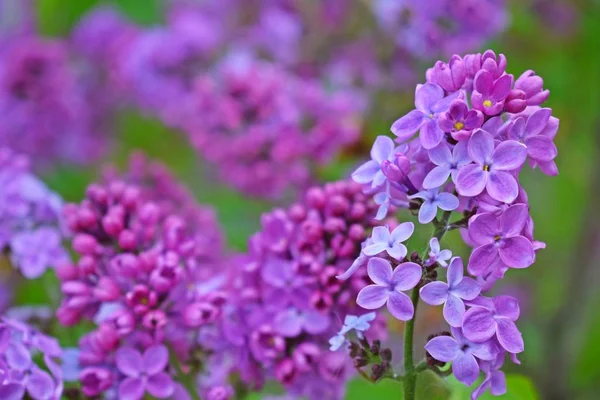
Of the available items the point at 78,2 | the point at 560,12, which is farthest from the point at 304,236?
the point at 78,2

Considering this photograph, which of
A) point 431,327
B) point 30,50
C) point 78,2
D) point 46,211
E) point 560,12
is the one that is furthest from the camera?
point 78,2

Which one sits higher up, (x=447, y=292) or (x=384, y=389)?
(x=447, y=292)

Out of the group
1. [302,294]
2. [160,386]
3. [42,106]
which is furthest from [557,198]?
[160,386]

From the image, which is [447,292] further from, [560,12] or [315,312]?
[560,12]

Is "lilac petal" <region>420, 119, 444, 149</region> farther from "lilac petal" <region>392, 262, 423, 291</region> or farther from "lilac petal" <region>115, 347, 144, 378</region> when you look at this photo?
"lilac petal" <region>115, 347, 144, 378</region>

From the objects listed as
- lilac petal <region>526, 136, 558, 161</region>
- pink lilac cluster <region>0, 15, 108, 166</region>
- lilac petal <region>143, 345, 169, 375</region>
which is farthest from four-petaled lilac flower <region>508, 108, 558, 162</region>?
pink lilac cluster <region>0, 15, 108, 166</region>


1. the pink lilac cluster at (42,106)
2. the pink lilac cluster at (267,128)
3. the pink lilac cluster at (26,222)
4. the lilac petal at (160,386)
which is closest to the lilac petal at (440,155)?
the lilac petal at (160,386)
